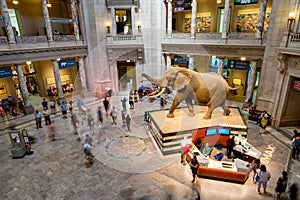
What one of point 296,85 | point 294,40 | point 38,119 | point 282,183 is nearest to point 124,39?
point 38,119

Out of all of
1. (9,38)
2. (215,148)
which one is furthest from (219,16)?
(9,38)

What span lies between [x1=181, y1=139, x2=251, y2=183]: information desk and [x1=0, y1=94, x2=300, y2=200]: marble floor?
0.87ft

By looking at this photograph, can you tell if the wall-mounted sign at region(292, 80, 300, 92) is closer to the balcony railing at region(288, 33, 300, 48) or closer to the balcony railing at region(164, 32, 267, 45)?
the balcony railing at region(288, 33, 300, 48)

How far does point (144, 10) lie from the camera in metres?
18.3

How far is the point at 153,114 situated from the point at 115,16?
11416 mm

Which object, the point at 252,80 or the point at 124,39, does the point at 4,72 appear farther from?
the point at 252,80

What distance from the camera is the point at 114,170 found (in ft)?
29.5

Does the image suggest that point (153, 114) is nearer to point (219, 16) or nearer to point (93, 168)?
point (93, 168)

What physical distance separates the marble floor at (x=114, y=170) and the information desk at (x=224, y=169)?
0.26 meters

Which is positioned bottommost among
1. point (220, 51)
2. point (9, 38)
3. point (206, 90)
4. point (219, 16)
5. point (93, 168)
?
point (93, 168)

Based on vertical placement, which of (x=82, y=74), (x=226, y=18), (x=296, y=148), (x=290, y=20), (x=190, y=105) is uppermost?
(x=226, y=18)

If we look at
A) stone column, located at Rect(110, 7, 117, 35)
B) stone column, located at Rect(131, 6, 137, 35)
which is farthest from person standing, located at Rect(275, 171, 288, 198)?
stone column, located at Rect(110, 7, 117, 35)

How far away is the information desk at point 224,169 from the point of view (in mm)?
7941

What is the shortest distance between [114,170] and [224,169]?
4.78 meters
